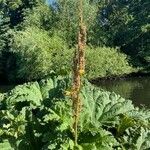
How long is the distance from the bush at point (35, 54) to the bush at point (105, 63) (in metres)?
2.50

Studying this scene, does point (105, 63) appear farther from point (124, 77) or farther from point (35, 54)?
point (35, 54)

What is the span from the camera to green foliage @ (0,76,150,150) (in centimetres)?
561

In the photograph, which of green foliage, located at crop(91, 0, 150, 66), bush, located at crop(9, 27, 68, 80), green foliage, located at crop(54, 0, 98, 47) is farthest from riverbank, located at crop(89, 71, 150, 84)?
green foliage, located at crop(54, 0, 98, 47)

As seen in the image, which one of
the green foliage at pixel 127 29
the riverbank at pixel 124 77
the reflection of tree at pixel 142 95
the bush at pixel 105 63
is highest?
the green foliage at pixel 127 29

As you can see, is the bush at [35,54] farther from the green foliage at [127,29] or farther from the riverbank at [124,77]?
the green foliage at [127,29]

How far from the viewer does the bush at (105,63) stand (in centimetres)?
5353

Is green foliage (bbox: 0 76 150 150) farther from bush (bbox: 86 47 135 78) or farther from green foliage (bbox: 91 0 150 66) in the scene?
green foliage (bbox: 91 0 150 66)

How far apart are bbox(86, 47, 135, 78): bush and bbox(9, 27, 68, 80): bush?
8.19ft

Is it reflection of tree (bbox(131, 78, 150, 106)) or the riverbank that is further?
the riverbank

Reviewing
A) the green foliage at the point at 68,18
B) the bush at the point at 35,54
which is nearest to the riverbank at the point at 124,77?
the bush at the point at 35,54

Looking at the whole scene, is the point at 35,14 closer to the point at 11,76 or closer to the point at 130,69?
the point at 11,76

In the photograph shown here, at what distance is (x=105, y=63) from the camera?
5559 centimetres

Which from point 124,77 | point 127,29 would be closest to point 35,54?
point 124,77

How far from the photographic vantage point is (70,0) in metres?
58.5
